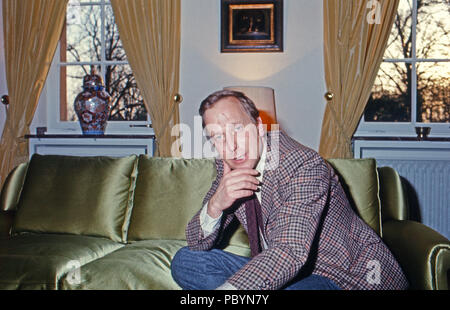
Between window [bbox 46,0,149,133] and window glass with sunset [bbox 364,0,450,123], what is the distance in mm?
1984

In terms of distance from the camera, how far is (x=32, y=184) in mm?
2492

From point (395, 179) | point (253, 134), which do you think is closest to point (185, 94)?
point (395, 179)

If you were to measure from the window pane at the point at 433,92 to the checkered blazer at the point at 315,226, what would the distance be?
2407mm

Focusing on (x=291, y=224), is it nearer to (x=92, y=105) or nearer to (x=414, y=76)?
(x=92, y=105)

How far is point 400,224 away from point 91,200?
1.58 m

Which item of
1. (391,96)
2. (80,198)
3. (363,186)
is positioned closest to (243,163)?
(363,186)

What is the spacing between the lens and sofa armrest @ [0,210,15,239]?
8.02 ft

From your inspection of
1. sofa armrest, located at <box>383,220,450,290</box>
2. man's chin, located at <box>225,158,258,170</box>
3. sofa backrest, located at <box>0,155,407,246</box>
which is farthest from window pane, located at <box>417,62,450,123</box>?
man's chin, located at <box>225,158,258,170</box>

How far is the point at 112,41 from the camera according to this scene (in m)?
3.80

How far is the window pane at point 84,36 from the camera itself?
3836 millimetres

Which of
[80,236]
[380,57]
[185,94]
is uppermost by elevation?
[380,57]

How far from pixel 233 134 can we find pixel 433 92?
105 inches

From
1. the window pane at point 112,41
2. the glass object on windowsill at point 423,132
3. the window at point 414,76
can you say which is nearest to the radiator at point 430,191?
the glass object on windowsill at point 423,132
